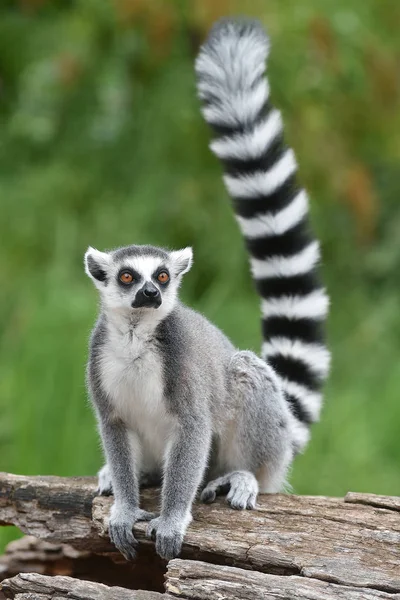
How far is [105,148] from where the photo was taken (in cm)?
753

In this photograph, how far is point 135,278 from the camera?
3.56 m

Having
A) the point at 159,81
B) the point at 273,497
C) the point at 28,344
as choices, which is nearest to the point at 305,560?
the point at 273,497

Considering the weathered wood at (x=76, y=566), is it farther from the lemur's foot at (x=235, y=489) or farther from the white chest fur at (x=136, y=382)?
the white chest fur at (x=136, y=382)

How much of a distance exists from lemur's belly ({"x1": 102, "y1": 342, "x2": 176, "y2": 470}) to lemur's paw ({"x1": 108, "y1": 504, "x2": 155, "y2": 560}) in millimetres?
291

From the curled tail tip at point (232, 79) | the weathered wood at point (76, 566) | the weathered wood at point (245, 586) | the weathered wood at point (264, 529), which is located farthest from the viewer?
the curled tail tip at point (232, 79)

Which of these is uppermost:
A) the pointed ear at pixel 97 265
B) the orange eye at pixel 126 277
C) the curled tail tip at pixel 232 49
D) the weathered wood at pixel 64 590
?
the curled tail tip at pixel 232 49

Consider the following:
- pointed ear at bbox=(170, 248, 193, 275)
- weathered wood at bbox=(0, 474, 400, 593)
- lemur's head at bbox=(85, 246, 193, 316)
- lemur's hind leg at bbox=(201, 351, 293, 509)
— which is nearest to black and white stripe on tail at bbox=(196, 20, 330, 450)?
lemur's hind leg at bbox=(201, 351, 293, 509)

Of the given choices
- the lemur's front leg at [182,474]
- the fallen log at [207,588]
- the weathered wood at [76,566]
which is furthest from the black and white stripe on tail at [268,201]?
the fallen log at [207,588]

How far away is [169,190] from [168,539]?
4533 mm

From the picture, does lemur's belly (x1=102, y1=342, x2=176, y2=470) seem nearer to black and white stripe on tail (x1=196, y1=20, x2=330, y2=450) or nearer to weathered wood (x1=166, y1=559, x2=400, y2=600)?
weathered wood (x1=166, y1=559, x2=400, y2=600)

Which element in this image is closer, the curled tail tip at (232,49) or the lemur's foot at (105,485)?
the lemur's foot at (105,485)

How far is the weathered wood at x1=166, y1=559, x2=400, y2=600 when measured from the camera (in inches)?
117

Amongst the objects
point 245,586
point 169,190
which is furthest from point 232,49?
point 169,190

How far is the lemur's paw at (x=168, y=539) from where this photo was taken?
→ 135 inches
